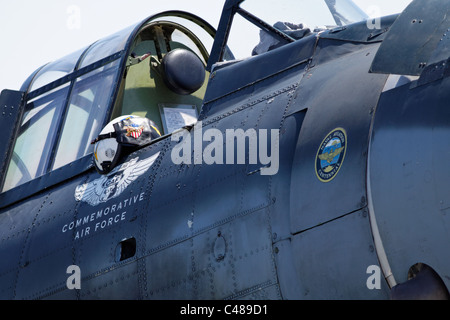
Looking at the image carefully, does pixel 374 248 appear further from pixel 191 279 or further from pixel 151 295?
pixel 151 295

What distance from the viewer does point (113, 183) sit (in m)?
6.73

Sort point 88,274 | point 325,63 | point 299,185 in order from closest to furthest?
1. point 299,185
2. point 325,63
3. point 88,274

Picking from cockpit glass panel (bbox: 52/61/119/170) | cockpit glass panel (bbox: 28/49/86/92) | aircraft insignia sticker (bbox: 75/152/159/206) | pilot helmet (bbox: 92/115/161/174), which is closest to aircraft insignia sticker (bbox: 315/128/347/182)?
aircraft insignia sticker (bbox: 75/152/159/206)

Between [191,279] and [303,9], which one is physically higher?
[303,9]

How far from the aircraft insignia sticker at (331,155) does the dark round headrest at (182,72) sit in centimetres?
467

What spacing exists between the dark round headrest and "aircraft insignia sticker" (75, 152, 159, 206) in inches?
103

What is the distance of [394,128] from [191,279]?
2.08m

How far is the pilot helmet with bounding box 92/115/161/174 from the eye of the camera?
704 centimetres

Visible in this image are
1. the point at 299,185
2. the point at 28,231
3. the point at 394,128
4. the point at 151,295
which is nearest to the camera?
the point at 394,128

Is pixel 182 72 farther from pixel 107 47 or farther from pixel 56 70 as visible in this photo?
pixel 56 70

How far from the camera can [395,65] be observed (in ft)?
15.1

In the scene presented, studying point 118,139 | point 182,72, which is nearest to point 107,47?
point 182,72

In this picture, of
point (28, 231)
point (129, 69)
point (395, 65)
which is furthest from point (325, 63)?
point (129, 69)

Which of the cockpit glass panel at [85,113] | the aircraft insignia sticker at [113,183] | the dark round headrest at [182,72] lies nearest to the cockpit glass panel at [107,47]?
the cockpit glass panel at [85,113]
